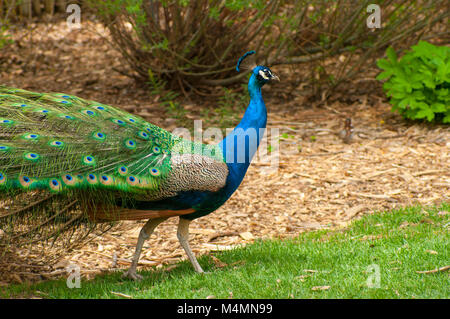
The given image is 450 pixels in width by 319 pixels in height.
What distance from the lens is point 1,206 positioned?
4.14 metres

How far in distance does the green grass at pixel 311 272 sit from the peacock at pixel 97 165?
0.50m

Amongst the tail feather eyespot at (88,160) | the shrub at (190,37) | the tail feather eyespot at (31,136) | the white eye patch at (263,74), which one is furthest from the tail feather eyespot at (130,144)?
the shrub at (190,37)

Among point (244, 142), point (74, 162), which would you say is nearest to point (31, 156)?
point (74, 162)

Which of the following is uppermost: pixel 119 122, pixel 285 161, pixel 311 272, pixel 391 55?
pixel 391 55

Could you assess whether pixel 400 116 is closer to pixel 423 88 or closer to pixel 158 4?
pixel 423 88

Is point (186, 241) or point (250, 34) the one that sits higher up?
point (250, 34)

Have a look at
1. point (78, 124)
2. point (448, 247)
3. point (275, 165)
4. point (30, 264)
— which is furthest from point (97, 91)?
point (448, 247)

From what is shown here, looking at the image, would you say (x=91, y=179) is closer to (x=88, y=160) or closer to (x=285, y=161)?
(x=88, y=160)

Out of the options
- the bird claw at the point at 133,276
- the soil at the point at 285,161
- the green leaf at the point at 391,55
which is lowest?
the bird claw at the point at 133,276

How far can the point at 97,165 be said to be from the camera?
4.00 metres

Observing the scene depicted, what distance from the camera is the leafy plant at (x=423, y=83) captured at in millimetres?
7480

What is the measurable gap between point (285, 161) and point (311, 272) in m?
3.01

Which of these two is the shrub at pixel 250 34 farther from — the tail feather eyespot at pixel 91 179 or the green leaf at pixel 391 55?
the tail feather eyespot at pixel 91 179

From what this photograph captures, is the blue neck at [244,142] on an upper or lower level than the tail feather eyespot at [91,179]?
upper
